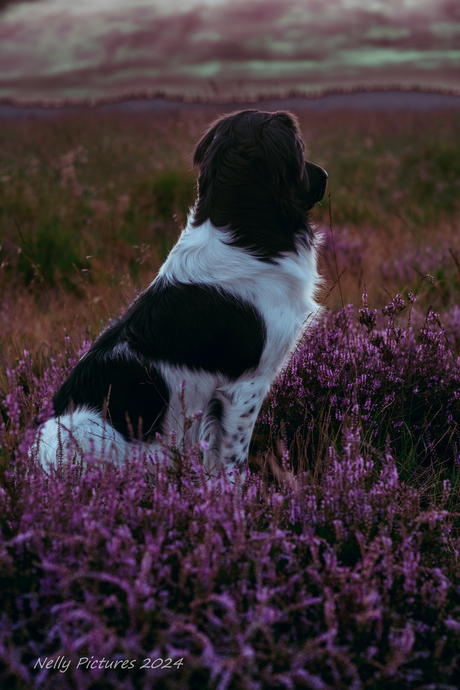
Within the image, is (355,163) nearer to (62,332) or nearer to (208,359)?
(62,332)

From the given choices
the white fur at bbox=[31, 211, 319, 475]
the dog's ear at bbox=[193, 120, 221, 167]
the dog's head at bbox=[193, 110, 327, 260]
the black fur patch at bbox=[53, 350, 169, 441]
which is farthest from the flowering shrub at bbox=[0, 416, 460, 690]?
the dog's ear at bbox=[193, 120, 221, 167]

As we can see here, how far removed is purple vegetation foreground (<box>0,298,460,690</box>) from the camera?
118 centimetres

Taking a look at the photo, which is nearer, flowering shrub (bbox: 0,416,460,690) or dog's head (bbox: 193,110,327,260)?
flowering shrub (bbox: 0,416,460,690)

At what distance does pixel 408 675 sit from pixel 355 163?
32.2 feet

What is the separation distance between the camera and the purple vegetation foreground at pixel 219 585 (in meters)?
1.18

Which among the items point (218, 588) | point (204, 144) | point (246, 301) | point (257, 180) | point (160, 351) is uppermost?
point (204, 144)

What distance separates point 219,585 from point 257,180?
1.70m

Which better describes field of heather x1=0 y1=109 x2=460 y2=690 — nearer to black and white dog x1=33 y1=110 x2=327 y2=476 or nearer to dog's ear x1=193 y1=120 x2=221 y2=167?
black and white dog x1=33 y1=110 x2=327 y2=476

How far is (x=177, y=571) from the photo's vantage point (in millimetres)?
1454

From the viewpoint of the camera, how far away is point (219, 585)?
139cm

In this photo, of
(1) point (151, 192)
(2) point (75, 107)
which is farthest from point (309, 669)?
(2) point (75, 107)

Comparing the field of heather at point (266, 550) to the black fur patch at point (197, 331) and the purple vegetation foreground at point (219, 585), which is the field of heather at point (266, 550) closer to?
the purple vegetation foreground at point (219, 585)

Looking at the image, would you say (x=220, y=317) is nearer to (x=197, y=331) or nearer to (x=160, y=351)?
(x=197, y=331)

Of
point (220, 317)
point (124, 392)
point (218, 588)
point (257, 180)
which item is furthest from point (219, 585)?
point (257, 180)
